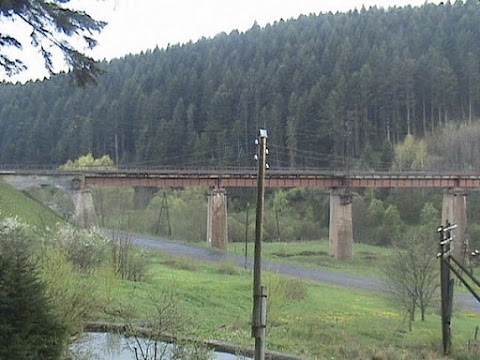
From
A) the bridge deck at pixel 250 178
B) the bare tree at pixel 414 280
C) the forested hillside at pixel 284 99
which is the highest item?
the forested hillside at pixel 284 99

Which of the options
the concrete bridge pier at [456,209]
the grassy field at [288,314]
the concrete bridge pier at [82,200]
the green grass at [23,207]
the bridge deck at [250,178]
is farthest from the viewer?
the concrete bridge pier at [456,209]

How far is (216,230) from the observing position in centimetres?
5372

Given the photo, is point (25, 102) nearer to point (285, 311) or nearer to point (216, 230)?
point (216, 230)

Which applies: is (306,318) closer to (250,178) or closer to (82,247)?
(82,247)

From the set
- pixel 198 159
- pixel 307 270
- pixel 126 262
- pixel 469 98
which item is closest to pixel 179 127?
pixel 198 159

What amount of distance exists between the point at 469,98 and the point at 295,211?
105 ft

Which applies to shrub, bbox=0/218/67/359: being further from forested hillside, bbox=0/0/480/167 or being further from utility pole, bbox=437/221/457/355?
forested hillside, bbox=0/0/480/167

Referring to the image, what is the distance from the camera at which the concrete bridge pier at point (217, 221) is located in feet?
176

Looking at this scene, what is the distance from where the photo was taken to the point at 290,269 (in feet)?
147

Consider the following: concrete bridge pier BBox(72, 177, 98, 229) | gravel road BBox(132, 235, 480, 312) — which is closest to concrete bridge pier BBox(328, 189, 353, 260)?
gravel road BBox(132, 235, 480, 312)

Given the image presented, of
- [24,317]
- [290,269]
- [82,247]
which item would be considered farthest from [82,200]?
[24,317]

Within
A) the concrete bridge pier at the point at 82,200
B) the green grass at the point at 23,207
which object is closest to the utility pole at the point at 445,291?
the green grass at the point at 23,207

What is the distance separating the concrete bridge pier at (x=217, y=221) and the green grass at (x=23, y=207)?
12320mm

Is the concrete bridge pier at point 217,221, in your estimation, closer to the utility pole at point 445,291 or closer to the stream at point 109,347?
the utility pole at point 445,291
